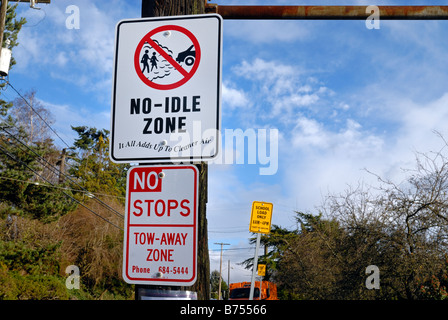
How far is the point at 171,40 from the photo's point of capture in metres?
2.92

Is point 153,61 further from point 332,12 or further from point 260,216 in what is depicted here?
point 260,216

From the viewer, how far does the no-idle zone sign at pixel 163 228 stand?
101 inches

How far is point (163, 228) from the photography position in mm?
2619

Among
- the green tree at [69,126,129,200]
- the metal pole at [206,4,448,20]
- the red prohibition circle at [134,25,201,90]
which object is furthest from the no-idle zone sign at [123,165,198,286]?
the green tree at [69,126,129,200]

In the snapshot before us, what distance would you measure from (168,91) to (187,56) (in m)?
0.26

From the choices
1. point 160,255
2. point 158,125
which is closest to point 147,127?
point 158,125

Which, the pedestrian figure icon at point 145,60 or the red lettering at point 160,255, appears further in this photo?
the pedestrian figure icon at point 145,60

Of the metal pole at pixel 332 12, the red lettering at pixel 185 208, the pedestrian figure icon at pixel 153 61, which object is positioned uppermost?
the metal pole at pixel 332 12

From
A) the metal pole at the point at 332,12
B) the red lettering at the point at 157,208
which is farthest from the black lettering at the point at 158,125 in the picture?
the metal pole at the point at 332,12

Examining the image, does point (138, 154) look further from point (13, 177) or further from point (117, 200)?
point (117, 200)

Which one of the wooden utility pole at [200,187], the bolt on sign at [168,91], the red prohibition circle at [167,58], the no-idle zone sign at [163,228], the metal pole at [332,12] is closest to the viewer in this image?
the no-idle zone sign at [163,228]

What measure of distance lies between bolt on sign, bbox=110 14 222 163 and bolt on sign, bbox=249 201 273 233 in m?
8.93

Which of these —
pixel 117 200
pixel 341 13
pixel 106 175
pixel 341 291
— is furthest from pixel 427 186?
pixel 106 175

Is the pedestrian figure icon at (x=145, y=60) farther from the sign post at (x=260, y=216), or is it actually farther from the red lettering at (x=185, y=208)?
the sign post at (x=260, y=216)
